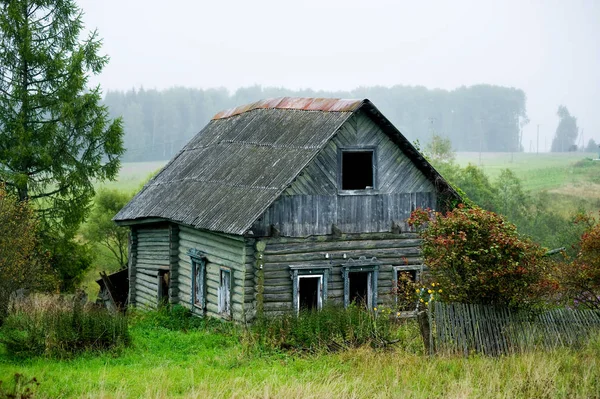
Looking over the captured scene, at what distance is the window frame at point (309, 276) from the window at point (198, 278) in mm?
3005

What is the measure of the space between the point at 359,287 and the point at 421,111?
111 meters

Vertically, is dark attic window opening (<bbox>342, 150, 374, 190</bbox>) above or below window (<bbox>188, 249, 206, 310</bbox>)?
above

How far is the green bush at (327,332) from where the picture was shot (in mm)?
15578

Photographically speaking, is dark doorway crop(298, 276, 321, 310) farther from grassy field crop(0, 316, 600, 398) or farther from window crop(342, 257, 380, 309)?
grassy field crop(0, 316, 600, 398)

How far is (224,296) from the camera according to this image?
20500mm

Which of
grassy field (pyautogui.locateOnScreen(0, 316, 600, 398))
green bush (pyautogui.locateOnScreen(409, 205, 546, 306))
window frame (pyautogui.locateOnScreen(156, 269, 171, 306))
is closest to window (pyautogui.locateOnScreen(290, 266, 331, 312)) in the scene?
grassy field (pyautogui.locateOnScreen(0, 316, 600, 398))

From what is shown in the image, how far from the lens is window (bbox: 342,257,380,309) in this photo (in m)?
20.1

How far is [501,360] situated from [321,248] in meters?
7.04

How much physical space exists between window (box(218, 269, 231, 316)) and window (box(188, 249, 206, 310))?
1016mm

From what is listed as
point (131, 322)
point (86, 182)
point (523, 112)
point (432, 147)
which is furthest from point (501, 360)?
point (523, 112)

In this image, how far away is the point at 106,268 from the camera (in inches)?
1720

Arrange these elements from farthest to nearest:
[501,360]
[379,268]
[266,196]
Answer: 1. [379,268]
2. [266,196]
3. [501,360]

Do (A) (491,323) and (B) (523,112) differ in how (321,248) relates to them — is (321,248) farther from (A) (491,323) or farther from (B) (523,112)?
(B) (523,112)

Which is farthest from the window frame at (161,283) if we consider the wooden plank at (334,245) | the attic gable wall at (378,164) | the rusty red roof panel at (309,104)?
the attic gable wall at (378,164)
